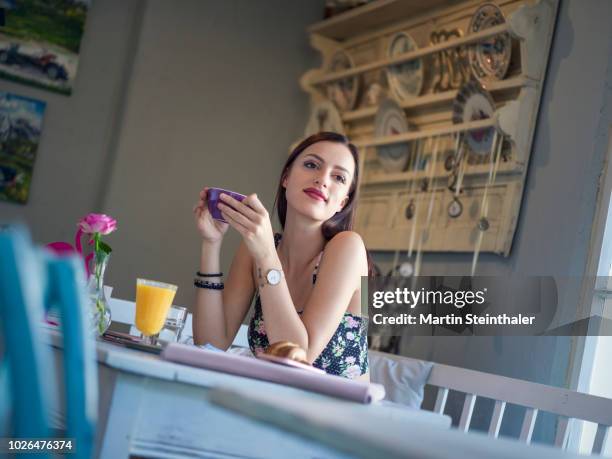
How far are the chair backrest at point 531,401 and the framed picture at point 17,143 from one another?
2567 mm

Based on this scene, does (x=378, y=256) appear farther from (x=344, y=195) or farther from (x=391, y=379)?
(x=344, y=195)

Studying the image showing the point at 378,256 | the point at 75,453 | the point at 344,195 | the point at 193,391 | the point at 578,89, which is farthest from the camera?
the point at 378,256

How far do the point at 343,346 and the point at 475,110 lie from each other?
5.03 ft

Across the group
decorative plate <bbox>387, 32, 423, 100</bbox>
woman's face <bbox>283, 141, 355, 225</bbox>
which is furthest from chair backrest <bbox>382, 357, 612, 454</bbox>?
decorative plate <bbox>387, 32, 423, 100</bbox>

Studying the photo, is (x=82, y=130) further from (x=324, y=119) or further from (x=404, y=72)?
(x=404, y=72)

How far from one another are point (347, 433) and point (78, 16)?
161 inches

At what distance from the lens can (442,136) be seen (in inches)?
138

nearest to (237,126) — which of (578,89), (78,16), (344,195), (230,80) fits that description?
(230,80)

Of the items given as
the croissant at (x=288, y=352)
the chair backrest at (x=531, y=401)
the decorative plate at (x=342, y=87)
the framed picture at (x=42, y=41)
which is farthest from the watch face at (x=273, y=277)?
the framed picture at (x=42, y=41)

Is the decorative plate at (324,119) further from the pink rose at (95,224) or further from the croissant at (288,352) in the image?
the croissant at (288,352)

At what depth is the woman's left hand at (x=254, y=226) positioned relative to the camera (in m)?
1.86

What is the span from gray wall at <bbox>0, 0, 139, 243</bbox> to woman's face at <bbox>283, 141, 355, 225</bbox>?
7.69 feet

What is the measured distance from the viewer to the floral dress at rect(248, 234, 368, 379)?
208 centimetres

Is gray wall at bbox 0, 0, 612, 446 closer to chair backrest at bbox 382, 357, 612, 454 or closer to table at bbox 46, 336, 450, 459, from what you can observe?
chair backrest at bbox 382, 357, 612, 454
